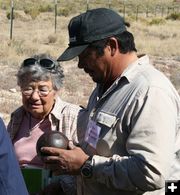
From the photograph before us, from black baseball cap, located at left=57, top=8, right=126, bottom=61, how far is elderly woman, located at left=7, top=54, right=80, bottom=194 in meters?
1.08

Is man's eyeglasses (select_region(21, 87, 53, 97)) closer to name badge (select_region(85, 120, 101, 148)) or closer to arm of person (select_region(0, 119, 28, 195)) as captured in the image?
name badge (select_region(85, 120, 101, 148))

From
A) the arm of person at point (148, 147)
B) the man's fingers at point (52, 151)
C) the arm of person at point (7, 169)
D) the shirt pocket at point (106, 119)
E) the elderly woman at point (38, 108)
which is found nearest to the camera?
the arm of person at point (7, 169)

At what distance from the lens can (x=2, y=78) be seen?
14898mm

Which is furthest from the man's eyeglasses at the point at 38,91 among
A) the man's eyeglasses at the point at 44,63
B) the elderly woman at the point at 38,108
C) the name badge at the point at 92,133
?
the name badge at the point at 92,133

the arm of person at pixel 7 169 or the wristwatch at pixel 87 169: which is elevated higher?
the arm of person at pixel 7 169

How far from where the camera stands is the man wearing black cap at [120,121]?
2.83 m

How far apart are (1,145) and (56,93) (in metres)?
2.23

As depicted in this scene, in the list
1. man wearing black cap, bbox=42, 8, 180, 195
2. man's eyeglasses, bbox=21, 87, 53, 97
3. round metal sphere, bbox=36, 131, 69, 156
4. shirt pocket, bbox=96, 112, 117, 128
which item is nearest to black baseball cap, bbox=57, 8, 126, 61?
man wearing black cap, bbox=42, 8, 180, 195

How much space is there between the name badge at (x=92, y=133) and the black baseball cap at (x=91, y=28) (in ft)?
1.23

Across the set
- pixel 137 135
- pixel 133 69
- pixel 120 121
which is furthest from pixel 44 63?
pixel 137 135

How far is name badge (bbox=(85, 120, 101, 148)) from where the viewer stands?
305cm

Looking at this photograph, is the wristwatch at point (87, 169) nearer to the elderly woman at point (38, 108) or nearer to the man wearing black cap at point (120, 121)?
the man wearing black cap at point (120, 121)

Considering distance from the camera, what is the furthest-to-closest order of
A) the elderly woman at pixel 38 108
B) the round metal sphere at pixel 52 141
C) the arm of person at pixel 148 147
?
the elderly woman at pixel 38 108, the round metal sphere at pixel 52 141, the arm of person at pixel 148 147

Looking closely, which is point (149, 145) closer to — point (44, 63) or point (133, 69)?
point (133, 69)
